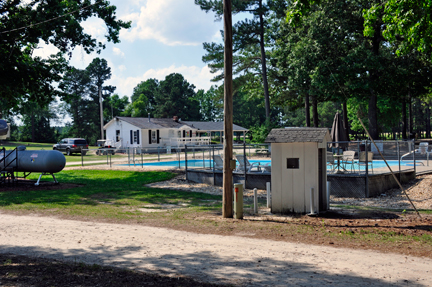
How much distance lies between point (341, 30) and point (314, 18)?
7.47 ft

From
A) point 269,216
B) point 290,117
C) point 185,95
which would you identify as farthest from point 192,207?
point 290,117

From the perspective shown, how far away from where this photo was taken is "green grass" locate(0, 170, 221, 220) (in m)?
11.6

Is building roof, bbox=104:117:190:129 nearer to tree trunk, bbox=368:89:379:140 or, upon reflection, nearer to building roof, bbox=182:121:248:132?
building roof, bbox=182:121:248:132

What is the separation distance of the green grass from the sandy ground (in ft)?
8.19

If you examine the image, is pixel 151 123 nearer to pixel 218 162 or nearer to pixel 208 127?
pixel 208 127

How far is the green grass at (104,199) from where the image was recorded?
11586mm

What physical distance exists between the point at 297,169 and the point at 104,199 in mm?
7156

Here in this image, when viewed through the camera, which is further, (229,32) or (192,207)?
(192,207)

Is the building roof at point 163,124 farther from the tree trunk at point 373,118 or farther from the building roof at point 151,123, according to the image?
the tree trunk at point 373,118

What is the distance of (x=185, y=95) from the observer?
8238cm

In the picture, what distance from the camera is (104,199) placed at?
1406cm

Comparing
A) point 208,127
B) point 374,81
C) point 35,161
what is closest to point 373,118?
point 374,81

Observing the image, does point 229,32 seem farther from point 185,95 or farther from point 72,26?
point 185,95

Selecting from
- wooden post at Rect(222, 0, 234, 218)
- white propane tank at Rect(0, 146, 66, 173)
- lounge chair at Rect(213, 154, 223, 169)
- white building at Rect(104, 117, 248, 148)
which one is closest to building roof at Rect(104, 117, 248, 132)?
white building at Rect(104, 117, 248, 148)
